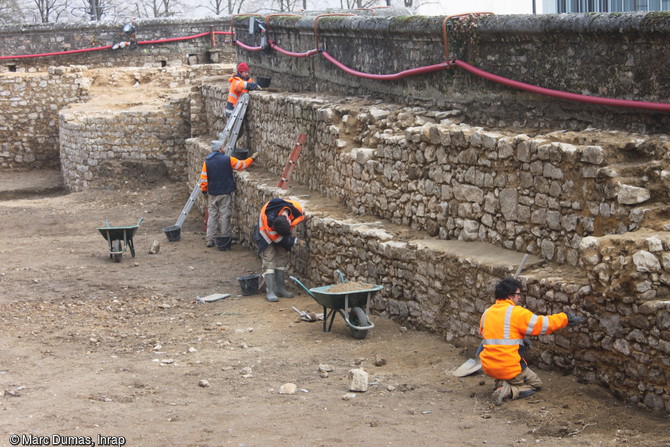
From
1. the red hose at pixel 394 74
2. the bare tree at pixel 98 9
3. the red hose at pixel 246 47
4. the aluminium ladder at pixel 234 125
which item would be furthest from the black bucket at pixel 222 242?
the bare tree at pixel 98 9

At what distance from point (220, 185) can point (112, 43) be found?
1458 cm

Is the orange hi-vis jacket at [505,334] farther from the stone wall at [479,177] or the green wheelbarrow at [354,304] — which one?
the green wheelbarrow at [354,304]

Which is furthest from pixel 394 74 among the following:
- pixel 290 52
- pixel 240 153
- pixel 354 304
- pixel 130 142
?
pixel 130 142

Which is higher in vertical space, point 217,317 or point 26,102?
point 26,102

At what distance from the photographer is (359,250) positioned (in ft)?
31.5

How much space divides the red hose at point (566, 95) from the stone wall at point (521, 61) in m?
0.08

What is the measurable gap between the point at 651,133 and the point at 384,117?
352cm

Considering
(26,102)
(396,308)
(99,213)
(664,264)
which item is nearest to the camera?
(664,264)

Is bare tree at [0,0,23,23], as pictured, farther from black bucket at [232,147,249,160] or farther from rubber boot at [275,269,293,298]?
rubber boot at [275,269,293,298]

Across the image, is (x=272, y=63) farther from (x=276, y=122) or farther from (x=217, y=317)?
(x=217, y=317)

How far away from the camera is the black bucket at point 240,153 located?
14758mm

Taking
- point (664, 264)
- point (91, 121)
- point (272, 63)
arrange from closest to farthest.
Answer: point (664, 264)
point (272, 63)
point (91, 121)

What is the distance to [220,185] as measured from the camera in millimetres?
13969

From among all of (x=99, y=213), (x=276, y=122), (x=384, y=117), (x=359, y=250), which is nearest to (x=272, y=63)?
(x=276, y=122)
